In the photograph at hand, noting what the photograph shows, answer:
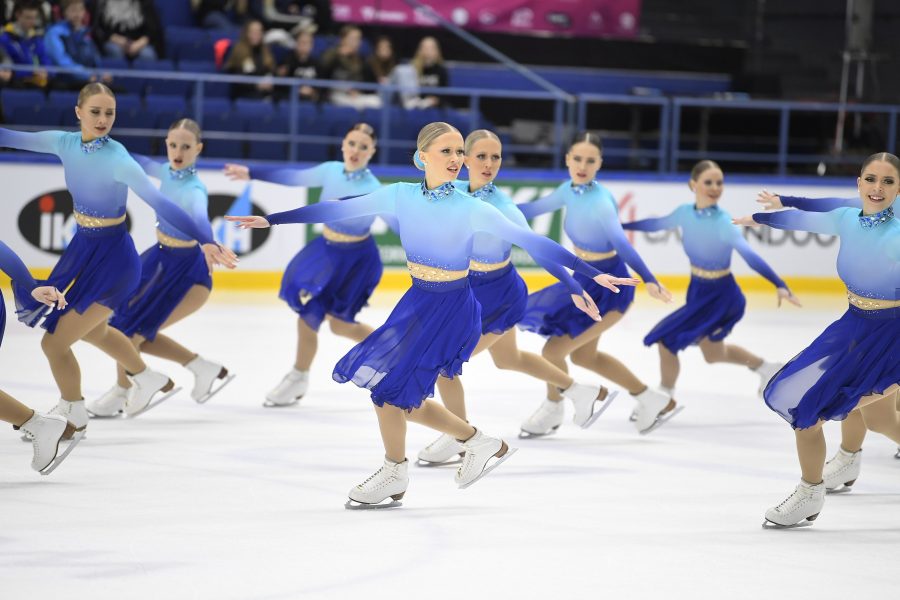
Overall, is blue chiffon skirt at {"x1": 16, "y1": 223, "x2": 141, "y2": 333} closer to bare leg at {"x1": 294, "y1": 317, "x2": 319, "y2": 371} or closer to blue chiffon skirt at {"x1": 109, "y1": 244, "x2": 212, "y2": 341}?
blue chiffon skirt at {"x1": 109, "y1": 244, "x2": 212, "y2": 341}

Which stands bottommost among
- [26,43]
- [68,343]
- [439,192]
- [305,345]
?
[305,345]

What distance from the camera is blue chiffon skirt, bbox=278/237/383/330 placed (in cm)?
696

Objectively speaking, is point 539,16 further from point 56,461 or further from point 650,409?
point 56,461

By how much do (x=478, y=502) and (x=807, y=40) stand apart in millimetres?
12658

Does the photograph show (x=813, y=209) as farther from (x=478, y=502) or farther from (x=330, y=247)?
(x=330, y=247)

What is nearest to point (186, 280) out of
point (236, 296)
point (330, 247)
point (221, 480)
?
point (330, 247)

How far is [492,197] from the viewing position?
5.55 m

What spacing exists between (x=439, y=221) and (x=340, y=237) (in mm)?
2472

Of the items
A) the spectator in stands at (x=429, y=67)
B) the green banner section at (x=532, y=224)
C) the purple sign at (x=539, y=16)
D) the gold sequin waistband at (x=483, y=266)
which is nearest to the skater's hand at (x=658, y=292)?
the gold sequin waistband at (x=483, y=266)

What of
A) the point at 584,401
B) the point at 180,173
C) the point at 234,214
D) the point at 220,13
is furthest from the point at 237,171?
the point at 220,13

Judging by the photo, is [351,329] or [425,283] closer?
[425,283]

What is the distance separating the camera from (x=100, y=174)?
220 inches

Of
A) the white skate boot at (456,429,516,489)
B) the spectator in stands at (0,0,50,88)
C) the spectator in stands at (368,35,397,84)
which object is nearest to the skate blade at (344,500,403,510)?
the white skate boot at (456,429,516,489)

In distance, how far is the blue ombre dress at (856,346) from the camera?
4504mm
